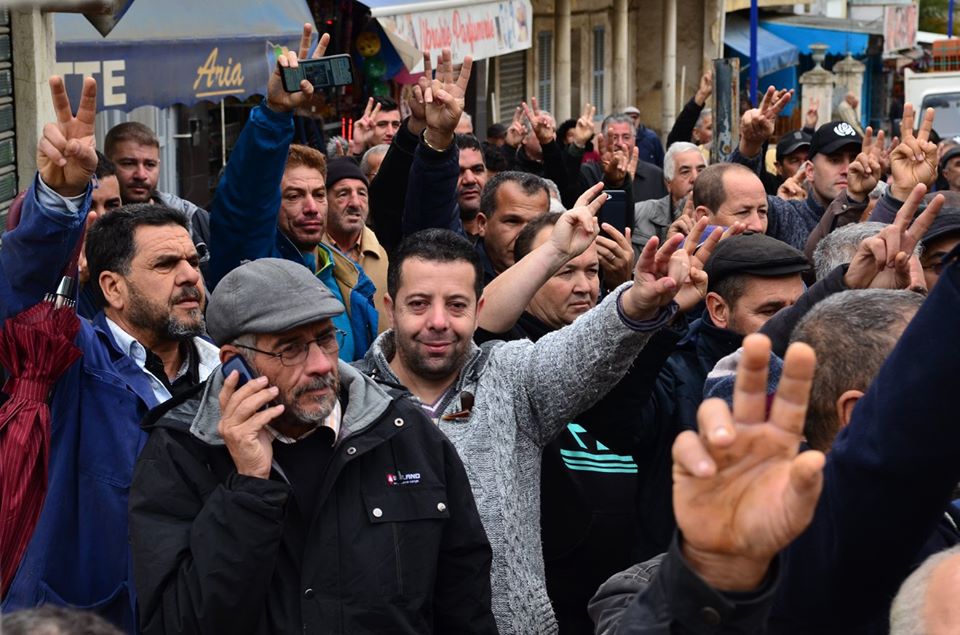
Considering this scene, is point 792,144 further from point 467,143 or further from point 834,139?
point 467,143

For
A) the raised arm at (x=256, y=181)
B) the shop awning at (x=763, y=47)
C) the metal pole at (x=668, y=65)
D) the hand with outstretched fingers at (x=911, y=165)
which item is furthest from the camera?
the shop awning at (x=763, y=47)

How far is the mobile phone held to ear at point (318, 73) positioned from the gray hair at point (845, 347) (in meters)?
2.44

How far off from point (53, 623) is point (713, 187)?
186 inches

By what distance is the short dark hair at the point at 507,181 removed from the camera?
6027 mm

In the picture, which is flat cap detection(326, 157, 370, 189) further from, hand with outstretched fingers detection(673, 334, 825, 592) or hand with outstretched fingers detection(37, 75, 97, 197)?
hand with outstretched fingers detection(673, 334, 825, 592)

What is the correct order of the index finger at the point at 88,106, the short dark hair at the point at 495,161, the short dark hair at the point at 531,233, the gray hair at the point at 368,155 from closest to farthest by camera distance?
1. the index finger at the point at 88,106
2. the short dark hair at the point at 531,233
3. the gray hair at the point at 368,155
4. the short dark hair at the point at 495,161

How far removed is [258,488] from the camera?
9.68 ft

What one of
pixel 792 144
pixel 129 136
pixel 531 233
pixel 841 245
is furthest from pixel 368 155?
pixel 841 245

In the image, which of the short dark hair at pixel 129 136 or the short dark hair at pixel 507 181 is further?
the short dark hair at pixel 129 136

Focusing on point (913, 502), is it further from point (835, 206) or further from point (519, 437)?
point (835, 206)

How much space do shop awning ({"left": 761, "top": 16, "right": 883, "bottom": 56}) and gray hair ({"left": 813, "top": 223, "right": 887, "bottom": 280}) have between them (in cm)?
2770

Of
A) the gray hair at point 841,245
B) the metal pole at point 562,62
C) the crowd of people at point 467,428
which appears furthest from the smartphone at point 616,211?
the metal pole at point 562,62

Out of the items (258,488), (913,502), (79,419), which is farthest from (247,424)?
(913,502)

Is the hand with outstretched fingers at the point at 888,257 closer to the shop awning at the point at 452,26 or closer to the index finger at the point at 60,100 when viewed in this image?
the index finger at the point at 60,100
